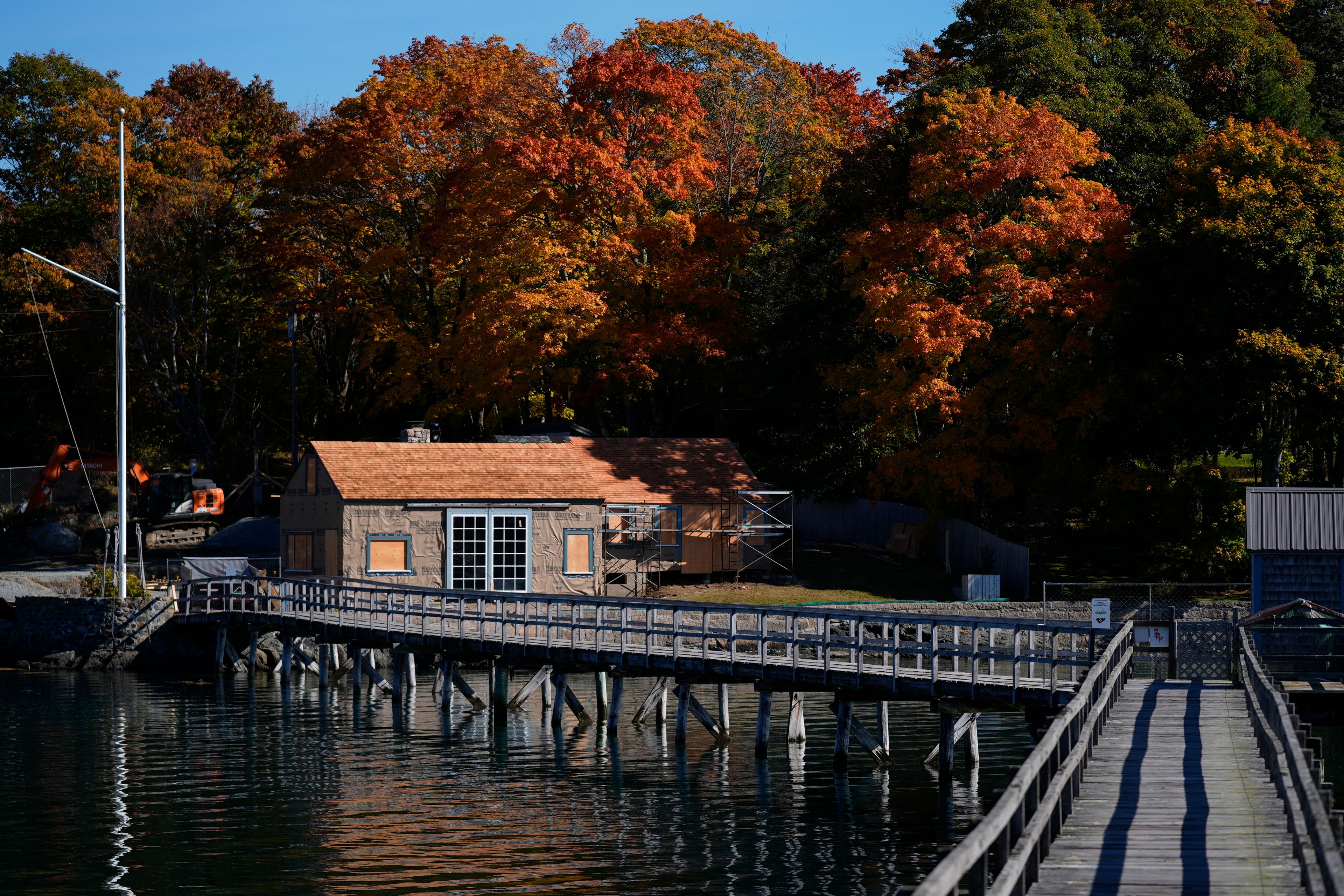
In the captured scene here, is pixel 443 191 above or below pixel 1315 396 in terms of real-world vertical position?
above

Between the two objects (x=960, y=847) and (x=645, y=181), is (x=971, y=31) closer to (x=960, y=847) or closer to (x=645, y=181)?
(x=645, y=181)

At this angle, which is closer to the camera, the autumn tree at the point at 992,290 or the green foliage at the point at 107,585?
the green foliage at the point at 107,585

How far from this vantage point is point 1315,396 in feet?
143

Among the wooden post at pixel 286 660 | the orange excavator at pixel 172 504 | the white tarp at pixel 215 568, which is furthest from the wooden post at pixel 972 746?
the orange excavator at pixel 172 504

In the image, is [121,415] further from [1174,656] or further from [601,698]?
[1174,656]

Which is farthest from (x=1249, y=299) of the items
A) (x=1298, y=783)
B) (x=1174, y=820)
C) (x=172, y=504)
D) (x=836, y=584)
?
(x=172, y=504)

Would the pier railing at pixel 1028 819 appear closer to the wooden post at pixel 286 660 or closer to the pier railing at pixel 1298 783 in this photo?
the pier railing at pixel 1298 783

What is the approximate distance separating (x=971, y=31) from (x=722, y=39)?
18660 mm

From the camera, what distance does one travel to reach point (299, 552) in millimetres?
46688

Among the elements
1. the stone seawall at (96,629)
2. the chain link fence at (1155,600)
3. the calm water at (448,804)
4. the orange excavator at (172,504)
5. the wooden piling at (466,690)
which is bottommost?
the calm water at (448,804)

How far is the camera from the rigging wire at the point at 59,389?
193 feet

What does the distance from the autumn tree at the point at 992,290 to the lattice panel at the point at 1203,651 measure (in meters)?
23.8

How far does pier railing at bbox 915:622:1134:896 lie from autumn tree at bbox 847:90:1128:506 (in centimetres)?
3151

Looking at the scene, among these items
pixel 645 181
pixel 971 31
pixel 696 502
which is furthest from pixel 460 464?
pixel 971 31
